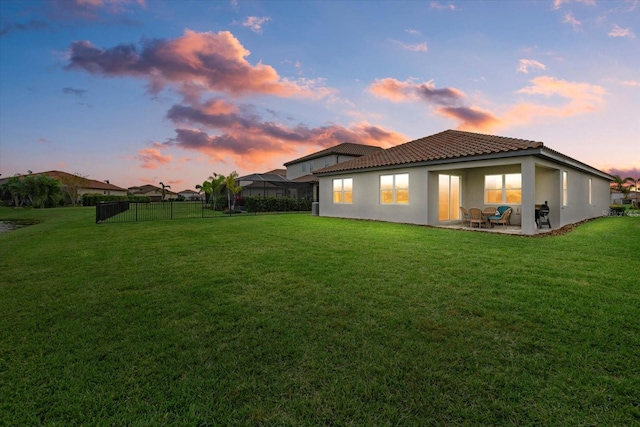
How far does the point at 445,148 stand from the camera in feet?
48.7

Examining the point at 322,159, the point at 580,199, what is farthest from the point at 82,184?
the point at 580,199

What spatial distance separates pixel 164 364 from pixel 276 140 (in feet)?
90.2

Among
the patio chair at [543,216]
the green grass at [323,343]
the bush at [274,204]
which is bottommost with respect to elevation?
the green grass at [323,343]

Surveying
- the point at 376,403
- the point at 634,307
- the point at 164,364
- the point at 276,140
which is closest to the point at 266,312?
the point at 164,364

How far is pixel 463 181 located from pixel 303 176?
25395mm

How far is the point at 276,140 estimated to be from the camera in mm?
28922

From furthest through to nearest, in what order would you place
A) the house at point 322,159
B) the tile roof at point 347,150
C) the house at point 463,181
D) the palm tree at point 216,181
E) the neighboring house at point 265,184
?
the tile roof at point 347,150 < the house at point 322,159 < the neighboring house at point 265,184 < the palm tree at point 216,181 < the house at point 463,181

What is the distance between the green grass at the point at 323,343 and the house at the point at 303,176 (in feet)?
83.6

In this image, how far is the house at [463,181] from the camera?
1190 centimetres

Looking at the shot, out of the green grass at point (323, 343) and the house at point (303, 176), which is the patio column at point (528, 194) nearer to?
the green grass at point (323, 343)

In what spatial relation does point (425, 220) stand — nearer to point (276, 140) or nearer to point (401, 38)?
point (401, 38)

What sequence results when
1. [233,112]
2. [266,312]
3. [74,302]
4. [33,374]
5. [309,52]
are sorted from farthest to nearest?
[233,112], [309,52], [74,302], [266,312], [33,374]

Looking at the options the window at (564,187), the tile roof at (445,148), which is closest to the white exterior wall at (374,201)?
the tile roof at (445,148)

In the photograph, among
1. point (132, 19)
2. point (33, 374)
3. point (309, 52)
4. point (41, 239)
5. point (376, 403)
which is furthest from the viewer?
point (309, 52)
